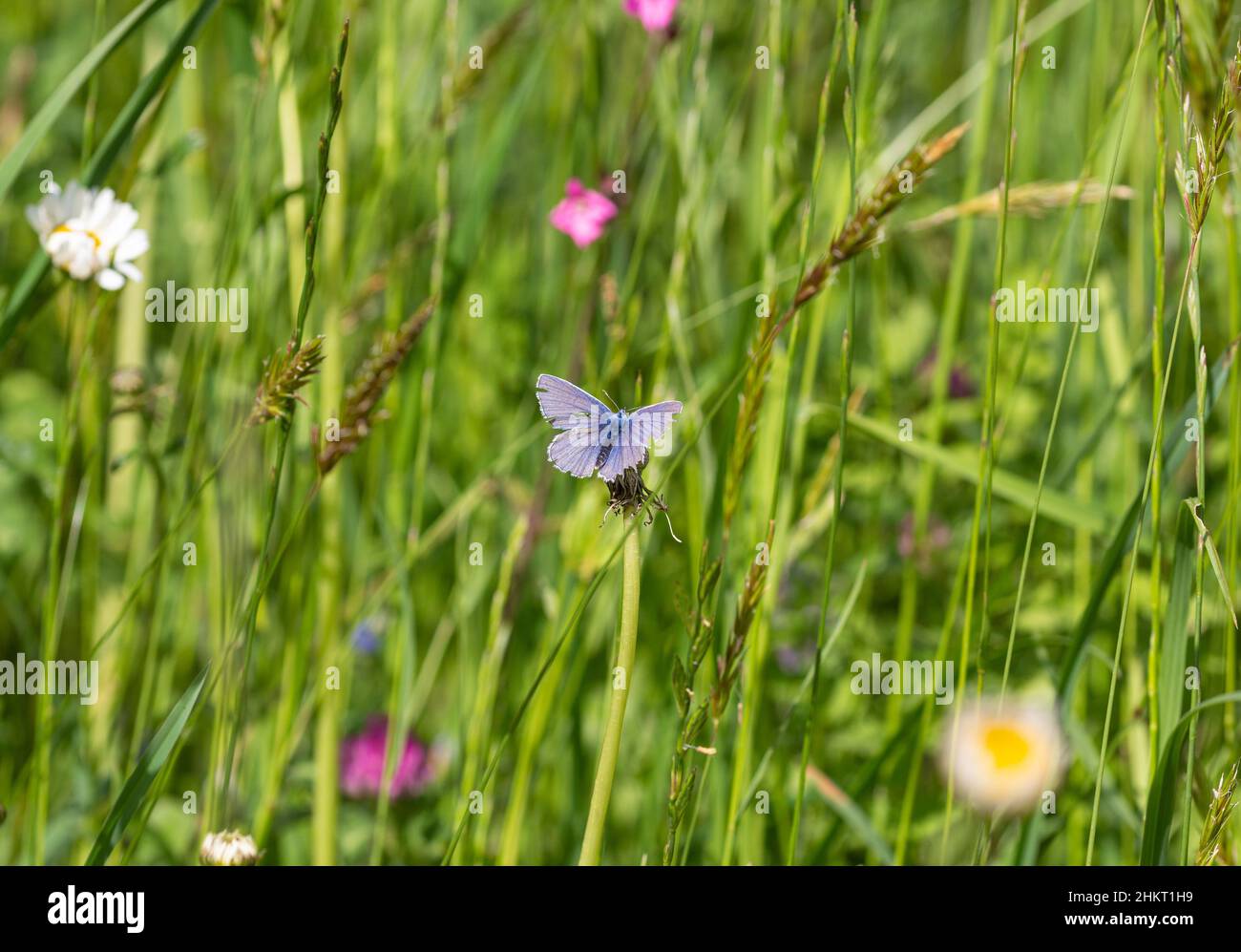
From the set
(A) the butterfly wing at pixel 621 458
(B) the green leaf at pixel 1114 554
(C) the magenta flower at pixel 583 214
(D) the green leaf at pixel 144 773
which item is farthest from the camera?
(C) the magenta flower at pixel 583 214

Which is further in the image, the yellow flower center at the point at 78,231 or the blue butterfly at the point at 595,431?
the yellow flower center at the point at 78,231

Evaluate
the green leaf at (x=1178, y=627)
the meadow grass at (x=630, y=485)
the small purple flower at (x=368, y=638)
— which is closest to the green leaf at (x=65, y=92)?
the meadow grass at (x=630, y=485)

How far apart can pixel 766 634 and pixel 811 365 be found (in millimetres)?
308

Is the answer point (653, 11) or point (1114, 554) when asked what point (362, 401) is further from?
point (653, 11)

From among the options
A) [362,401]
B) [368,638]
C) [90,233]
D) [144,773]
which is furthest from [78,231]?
[368,638]

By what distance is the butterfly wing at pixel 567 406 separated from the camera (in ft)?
1.92

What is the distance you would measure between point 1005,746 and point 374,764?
0.80 metres

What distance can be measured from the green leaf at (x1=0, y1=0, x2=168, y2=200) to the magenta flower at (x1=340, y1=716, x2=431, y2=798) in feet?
2.73

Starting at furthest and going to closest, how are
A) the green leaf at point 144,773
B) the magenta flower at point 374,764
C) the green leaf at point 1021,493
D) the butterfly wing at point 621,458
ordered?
the magenta flower at point 374,764 < the green leaf at point 1021,493 < the green leaf at point 144,773 < the butterfly wing at point 621,458

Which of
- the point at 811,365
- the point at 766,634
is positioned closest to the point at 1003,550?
the point at 811,365

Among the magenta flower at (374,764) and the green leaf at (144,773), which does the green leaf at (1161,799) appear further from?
the magenta flower at (374,764)

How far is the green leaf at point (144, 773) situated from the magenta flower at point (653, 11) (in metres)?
0.89

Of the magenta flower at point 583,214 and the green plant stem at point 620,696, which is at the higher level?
the magenta flower at point 583,214

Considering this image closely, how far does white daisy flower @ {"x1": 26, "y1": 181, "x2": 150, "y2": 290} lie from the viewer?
0.93 m
